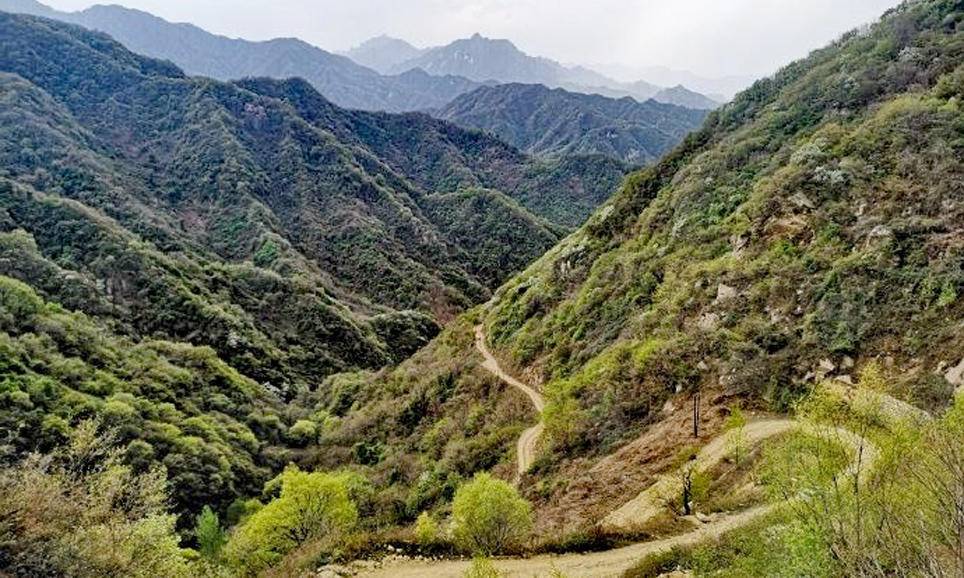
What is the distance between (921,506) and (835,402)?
15.0ft

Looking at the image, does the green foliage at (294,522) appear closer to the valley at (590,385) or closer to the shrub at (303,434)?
the valley at (590,385)

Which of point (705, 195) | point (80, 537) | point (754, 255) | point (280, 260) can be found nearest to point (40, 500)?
point (80, 537)

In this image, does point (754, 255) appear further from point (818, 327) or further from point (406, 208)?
point (406, 208)

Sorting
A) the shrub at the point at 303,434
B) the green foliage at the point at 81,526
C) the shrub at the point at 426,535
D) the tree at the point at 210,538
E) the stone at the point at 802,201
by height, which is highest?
the stone at the point at 802,201

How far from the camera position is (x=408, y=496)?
45.4 metres

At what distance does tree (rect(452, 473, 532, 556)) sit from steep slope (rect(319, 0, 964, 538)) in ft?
10.3

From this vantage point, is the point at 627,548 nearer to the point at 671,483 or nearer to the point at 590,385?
the point at 671,483

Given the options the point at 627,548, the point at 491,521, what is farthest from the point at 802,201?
the point at 491,521

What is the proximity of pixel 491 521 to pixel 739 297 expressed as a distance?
870 inches

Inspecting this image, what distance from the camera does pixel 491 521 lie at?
1041 inches

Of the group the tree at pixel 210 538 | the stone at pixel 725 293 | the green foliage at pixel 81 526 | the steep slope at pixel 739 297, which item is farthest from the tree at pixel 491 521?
the tree at pixel 210 538

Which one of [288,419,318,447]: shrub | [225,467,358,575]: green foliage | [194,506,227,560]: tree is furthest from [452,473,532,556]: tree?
[288,419,318,447]: shrub

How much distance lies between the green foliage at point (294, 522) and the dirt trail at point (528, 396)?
11391 millimetres

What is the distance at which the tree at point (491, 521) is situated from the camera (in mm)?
26141
